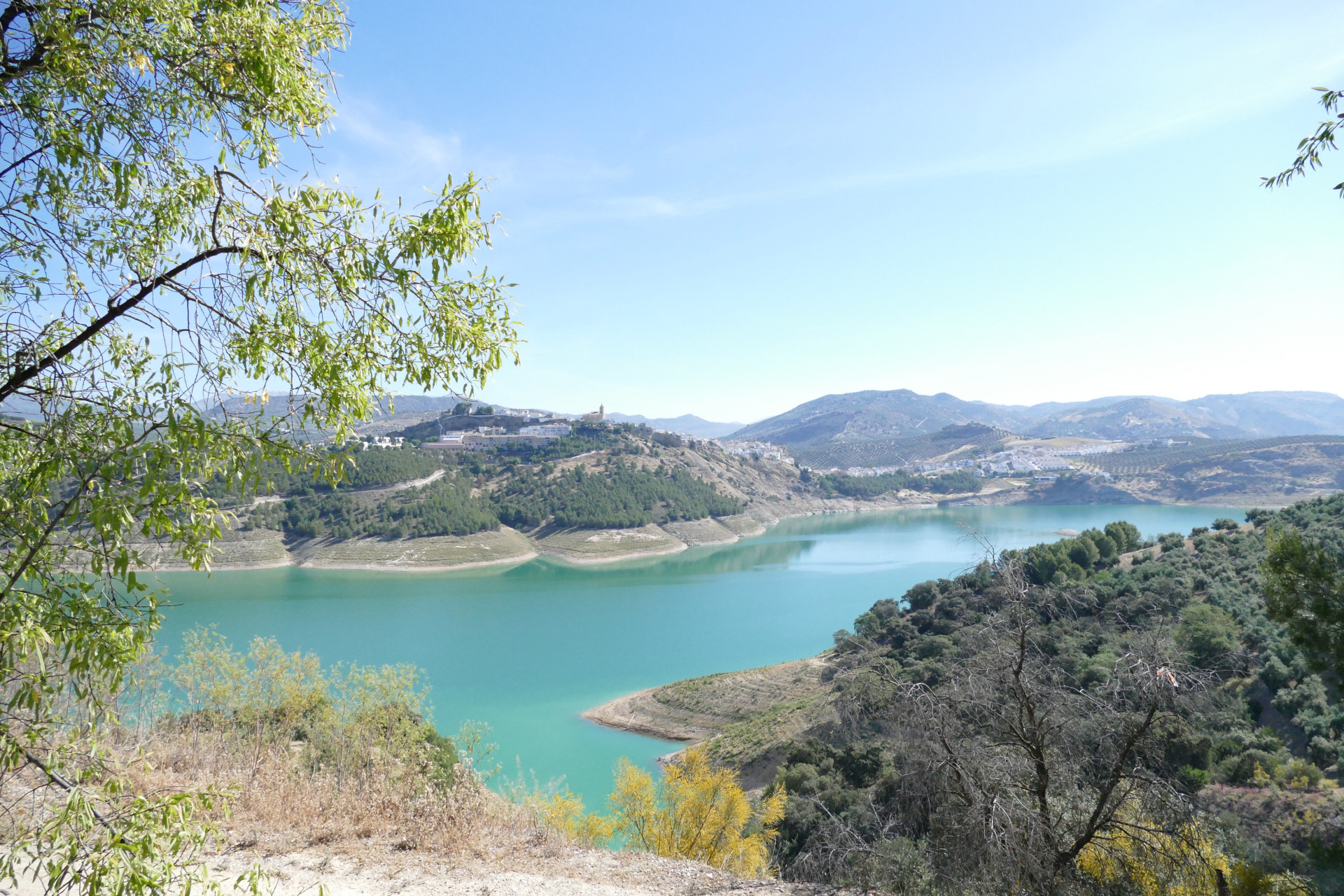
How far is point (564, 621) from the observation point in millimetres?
31797

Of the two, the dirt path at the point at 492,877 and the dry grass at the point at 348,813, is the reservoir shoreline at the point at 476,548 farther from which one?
the dirt path at the point at 492,877

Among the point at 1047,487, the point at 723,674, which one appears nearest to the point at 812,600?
the point at 723,674

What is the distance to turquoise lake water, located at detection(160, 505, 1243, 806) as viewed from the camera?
19766mm

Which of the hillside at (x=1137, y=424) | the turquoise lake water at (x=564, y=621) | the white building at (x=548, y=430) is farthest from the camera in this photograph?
the hillside at (x=1137, y=424)

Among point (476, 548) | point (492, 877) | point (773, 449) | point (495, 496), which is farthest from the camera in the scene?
point (773, 449)

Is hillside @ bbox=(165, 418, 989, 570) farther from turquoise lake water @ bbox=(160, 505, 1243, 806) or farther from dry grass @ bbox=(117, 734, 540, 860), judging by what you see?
dry grass @ bbox=(117, 734, 540, 860)

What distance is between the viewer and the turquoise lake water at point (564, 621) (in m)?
19.8

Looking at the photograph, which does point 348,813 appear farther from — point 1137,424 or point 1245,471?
point 1137,424

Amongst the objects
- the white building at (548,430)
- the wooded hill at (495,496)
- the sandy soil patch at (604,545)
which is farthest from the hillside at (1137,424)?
the sandy soil patch at (604,545)

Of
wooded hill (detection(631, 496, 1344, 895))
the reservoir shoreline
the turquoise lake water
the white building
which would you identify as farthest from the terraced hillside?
wooded hill (detection(631, 496, 1344, 895))

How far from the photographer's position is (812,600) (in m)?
36.6

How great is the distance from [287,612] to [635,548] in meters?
26.3

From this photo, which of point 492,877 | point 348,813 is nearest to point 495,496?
point 348,813

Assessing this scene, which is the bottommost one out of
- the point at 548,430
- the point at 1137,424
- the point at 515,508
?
the point at 515,508
